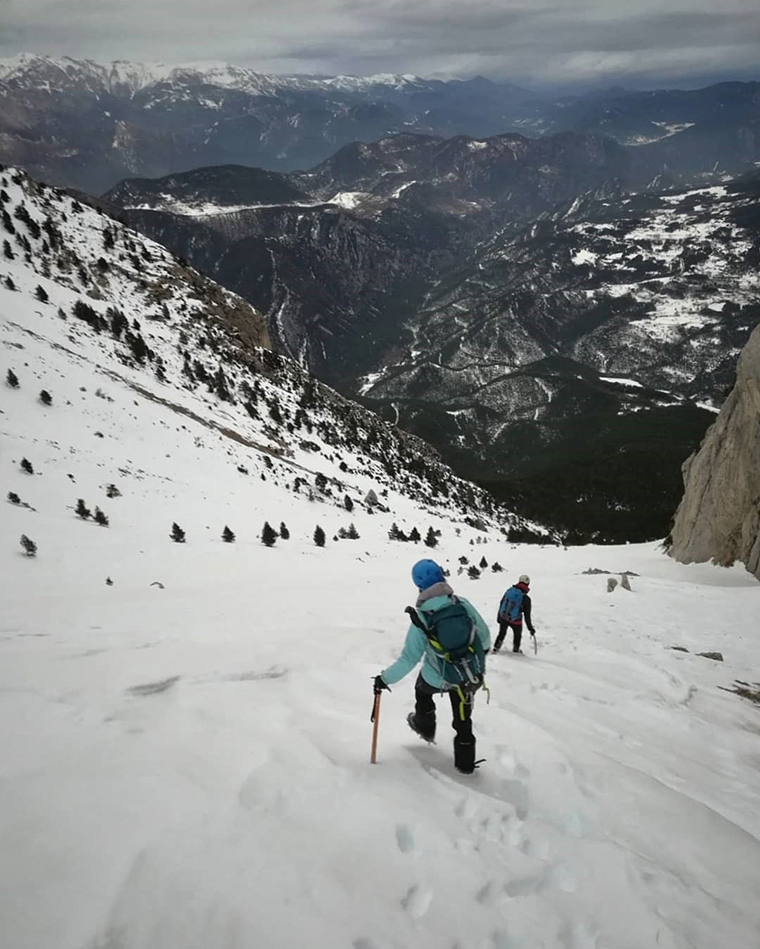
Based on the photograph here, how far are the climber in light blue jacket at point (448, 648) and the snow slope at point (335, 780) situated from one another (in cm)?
65

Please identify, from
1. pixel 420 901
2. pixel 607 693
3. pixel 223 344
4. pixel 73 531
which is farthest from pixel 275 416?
pixel 420 901

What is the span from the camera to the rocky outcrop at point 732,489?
22641 mm

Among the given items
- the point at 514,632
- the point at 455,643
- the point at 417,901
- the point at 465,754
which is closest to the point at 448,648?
the point at 455,643

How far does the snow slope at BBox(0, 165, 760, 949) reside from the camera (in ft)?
12.4

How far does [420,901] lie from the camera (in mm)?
4094

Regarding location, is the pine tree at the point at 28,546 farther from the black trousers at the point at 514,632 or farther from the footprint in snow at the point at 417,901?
the footprint in snow at the point at 417,901

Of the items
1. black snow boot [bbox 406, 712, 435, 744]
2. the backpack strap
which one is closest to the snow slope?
black snow boot [bbox 406, 712, 435, 744]

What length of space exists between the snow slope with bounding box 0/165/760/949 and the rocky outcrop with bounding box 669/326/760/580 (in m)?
7.72

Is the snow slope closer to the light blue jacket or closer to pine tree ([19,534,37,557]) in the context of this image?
pine tree ([19,534,37,557])

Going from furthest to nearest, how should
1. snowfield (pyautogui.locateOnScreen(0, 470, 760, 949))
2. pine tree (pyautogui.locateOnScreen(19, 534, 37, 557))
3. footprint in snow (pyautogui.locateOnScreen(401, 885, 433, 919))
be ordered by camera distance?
pine tree (pyautogui.locateOnScreen(19, 534, 37, 557)) < footprint in snow (pyautogui.locateOnScreen(401, 885, 433, 919)) < snowfield (pyautogui.locateOnScreen(0, 470, 760, 949))

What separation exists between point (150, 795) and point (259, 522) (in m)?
23.4

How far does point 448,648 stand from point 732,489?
2364cm

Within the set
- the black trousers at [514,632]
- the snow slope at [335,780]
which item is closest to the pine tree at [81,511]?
the snow slope at [335,780]

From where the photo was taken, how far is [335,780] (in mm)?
5246
